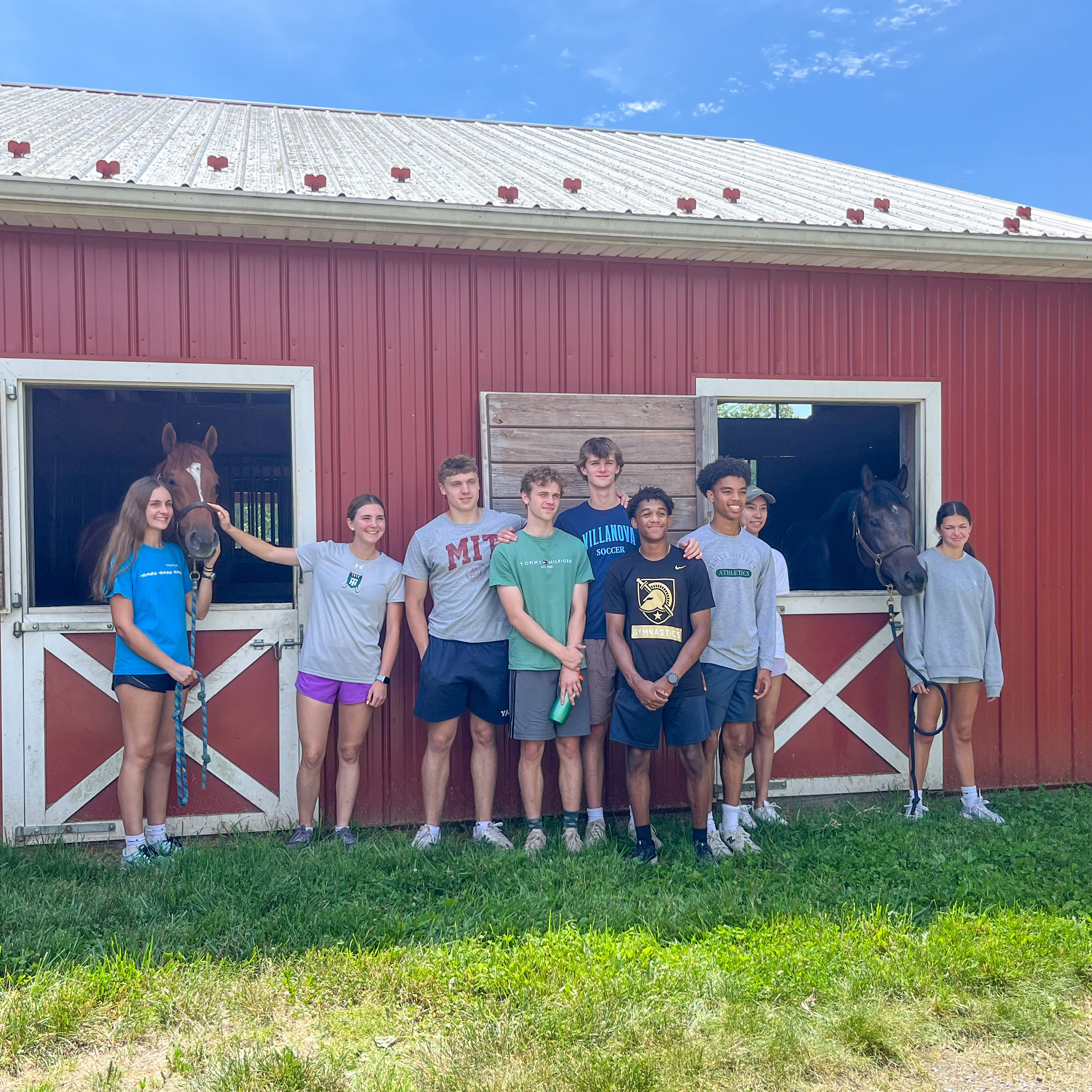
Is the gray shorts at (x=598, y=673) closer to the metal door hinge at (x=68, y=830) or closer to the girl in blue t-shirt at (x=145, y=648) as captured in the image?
the girl in blue t-shirt at (x=145, y=648)

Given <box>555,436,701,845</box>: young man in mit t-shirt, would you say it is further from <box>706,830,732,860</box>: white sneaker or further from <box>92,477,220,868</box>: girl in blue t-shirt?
<box>92,477,220,868</box>: girl in blue t-shirt

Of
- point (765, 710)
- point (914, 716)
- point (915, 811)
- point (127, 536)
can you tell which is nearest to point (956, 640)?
point (914, 716)

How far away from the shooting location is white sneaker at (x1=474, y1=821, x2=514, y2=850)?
4262 millimetres

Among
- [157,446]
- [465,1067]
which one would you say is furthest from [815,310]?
[157,446]

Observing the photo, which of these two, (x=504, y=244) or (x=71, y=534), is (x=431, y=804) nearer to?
(x=504, y=244)

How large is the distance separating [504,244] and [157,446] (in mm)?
4010

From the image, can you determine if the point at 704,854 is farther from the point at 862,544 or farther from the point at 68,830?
the point at 68,830

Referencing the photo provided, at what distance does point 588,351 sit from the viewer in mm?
5055

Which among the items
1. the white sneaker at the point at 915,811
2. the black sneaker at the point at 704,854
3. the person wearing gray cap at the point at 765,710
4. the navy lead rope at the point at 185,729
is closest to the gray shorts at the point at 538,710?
the black sneaker at the point at 704,854

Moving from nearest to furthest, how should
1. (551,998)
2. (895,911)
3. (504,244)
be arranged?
(551,998)
(895,911)
(504,244)

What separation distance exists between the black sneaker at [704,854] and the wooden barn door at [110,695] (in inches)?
78.5

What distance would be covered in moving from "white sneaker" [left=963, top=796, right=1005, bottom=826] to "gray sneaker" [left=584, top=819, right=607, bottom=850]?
1900mm

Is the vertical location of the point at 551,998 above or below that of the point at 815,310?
below

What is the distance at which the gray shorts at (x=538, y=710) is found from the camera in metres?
4.26
